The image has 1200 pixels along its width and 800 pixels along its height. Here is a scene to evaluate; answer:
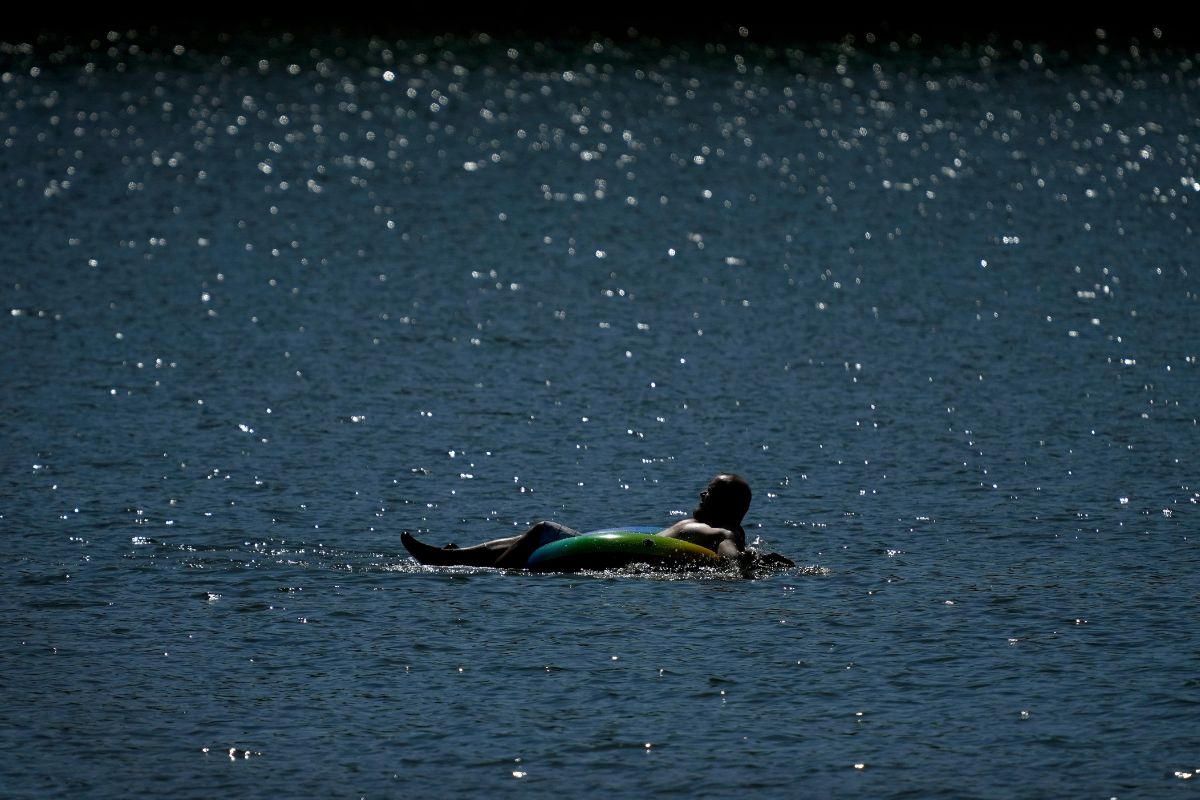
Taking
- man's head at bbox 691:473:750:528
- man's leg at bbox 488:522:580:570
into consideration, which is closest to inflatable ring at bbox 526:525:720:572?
man's leg at bbox 488:522:580:570

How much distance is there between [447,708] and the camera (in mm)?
17547

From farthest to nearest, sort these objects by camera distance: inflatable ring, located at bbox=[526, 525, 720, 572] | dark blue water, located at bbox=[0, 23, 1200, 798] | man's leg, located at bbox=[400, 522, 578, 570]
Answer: man's leg, located at bbox=[400, 522, 578, 570] → inflatable ring, located at bbox=[526, 525, 720, 572] → dark blue water, located at bbox=[0, 23, 1200, 798]

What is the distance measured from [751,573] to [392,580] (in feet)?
12.6

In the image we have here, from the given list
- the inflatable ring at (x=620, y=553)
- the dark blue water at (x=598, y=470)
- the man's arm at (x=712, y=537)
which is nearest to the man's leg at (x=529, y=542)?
the inflatable ring at (x=620, y=553)

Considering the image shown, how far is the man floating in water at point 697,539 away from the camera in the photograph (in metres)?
21.5

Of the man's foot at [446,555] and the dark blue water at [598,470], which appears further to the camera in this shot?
the man's foot at [446,555]

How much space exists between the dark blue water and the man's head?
0.78 metres

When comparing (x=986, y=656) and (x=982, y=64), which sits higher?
(x=982, y=64)

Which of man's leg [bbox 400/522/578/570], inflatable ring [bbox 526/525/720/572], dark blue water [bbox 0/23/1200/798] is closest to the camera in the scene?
dark blue water [bbox 0/23/1200/798]

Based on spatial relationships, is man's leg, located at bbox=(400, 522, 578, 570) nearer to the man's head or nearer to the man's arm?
the man's arm

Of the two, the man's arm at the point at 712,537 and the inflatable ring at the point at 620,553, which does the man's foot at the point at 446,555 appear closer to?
the inflatable ring at the point at 620,553

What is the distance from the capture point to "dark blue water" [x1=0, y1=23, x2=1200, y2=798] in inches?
666

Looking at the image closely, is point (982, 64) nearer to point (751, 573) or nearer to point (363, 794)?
point (751, 573)

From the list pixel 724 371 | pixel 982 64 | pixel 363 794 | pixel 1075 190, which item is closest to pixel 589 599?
pixel 363 794
